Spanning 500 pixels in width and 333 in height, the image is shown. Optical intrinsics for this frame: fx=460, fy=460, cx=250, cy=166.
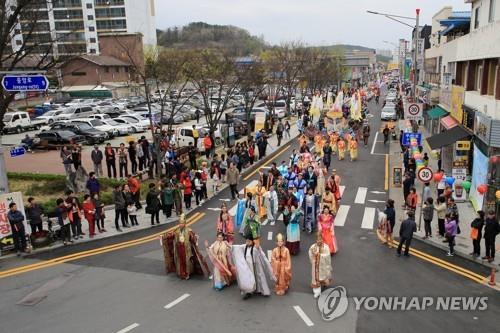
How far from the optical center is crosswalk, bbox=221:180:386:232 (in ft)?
52.1

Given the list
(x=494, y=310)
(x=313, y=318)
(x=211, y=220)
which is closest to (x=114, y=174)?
(x=211, y=220)

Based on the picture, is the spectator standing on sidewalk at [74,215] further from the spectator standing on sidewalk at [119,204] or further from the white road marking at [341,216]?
the white road marking at [341,216]

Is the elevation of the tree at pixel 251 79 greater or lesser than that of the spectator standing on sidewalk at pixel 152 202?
greater

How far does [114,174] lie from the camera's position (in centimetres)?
2209

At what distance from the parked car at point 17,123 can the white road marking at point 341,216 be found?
1305 inches

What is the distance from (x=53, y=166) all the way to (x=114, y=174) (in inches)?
227

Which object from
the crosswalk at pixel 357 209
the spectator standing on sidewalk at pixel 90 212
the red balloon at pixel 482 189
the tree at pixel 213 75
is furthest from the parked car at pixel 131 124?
the red balloon at pixel 482 189

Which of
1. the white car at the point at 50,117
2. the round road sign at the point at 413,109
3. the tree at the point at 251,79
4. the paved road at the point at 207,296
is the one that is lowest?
the paved road at the point at 207,296

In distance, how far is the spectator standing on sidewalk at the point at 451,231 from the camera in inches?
496

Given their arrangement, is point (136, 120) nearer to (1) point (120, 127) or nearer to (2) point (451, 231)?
(1) point (120, 127)

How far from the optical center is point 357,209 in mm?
17656

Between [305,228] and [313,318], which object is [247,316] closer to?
[313,318]

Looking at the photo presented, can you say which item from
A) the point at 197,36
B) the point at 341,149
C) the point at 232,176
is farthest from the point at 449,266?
the point at 197,36

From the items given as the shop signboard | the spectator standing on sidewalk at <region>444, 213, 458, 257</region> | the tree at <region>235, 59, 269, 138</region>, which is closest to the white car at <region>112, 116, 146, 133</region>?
the tree at <region>235, 59, 269, 138</region>
